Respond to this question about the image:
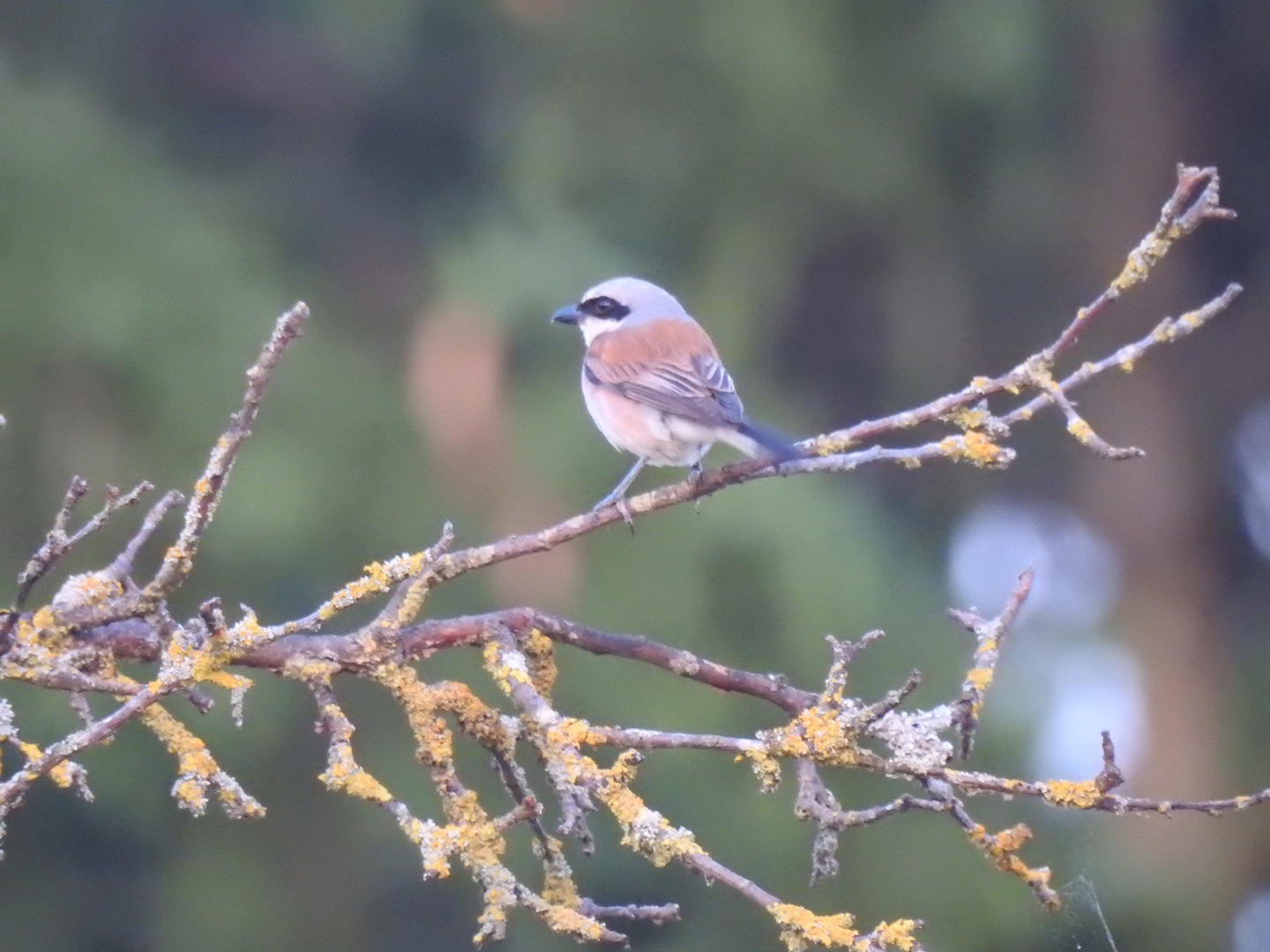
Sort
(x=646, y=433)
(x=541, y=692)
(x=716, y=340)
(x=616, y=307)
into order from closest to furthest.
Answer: (x=541, y=692) < (x=646, y=433) < (x=616, y=307) < (x=716, y=340)

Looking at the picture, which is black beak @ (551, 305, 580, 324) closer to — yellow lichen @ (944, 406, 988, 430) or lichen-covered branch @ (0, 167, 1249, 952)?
lichen-covered branch @ (0, 167, 1249, 952)

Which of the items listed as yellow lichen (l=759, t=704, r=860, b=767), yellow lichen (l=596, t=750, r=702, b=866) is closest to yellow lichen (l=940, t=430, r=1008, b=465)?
yellow lichen (l=759, t=704, r=860, b=767)

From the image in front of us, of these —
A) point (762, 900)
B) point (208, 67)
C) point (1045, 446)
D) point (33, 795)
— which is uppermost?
point (208, 67)

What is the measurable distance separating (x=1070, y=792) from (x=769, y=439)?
107 cm

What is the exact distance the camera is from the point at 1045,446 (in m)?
7.93

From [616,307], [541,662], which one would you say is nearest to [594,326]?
[616,307]

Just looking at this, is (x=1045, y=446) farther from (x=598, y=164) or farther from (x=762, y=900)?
(x=762, y=900)

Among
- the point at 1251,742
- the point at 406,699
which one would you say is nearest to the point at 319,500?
the point at 406,699

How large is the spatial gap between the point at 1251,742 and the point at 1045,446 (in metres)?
1.69

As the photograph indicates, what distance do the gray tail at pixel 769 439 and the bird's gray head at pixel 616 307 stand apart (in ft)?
3.67

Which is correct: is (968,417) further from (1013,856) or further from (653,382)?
(653,382)

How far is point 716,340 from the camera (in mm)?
6207

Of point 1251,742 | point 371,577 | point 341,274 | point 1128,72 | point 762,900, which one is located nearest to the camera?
point 762,900

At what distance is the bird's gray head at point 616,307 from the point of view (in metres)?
4.28
